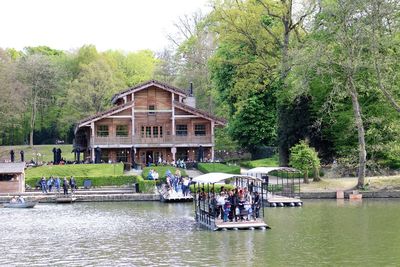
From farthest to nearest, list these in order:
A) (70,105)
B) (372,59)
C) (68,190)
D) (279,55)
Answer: (70,105) → (279,55) → (68,190) → (372,59)

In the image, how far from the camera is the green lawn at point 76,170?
63447mm

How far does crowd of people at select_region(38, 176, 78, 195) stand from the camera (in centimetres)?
5511

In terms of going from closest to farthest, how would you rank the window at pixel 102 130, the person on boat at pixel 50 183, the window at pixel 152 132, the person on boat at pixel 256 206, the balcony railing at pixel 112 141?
1. the person on boat at pixel 256 206
2. the person on boat at pixel 50 183
3. the balcony railing at pixel 112 141
4. the window at pixel 102 130
5. the window at pixel 152 132

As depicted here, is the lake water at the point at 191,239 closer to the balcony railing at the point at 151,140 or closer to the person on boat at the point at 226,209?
the person on boat at the point at 226,209

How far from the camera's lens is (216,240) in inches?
1212

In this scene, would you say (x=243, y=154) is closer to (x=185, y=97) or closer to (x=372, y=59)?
(x=185, y=97)

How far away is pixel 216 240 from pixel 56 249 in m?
6.75

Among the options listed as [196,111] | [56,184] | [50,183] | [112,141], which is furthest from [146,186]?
[196,111]

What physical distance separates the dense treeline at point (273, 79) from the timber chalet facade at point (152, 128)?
4033 mm

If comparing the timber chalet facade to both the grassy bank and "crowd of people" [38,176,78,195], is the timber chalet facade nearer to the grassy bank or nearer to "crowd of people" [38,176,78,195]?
"crowd of people" [38,176,78,195]

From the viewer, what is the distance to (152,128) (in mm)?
79938

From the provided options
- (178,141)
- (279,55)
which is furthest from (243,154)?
(279,55)

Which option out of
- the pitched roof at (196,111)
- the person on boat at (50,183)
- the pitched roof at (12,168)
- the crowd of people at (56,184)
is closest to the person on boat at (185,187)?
the crowd of people at (56,184)

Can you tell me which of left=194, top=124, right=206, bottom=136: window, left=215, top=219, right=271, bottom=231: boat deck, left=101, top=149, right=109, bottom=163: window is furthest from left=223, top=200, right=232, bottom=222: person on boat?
left=101, top=149, right=109, bottom=163: window
